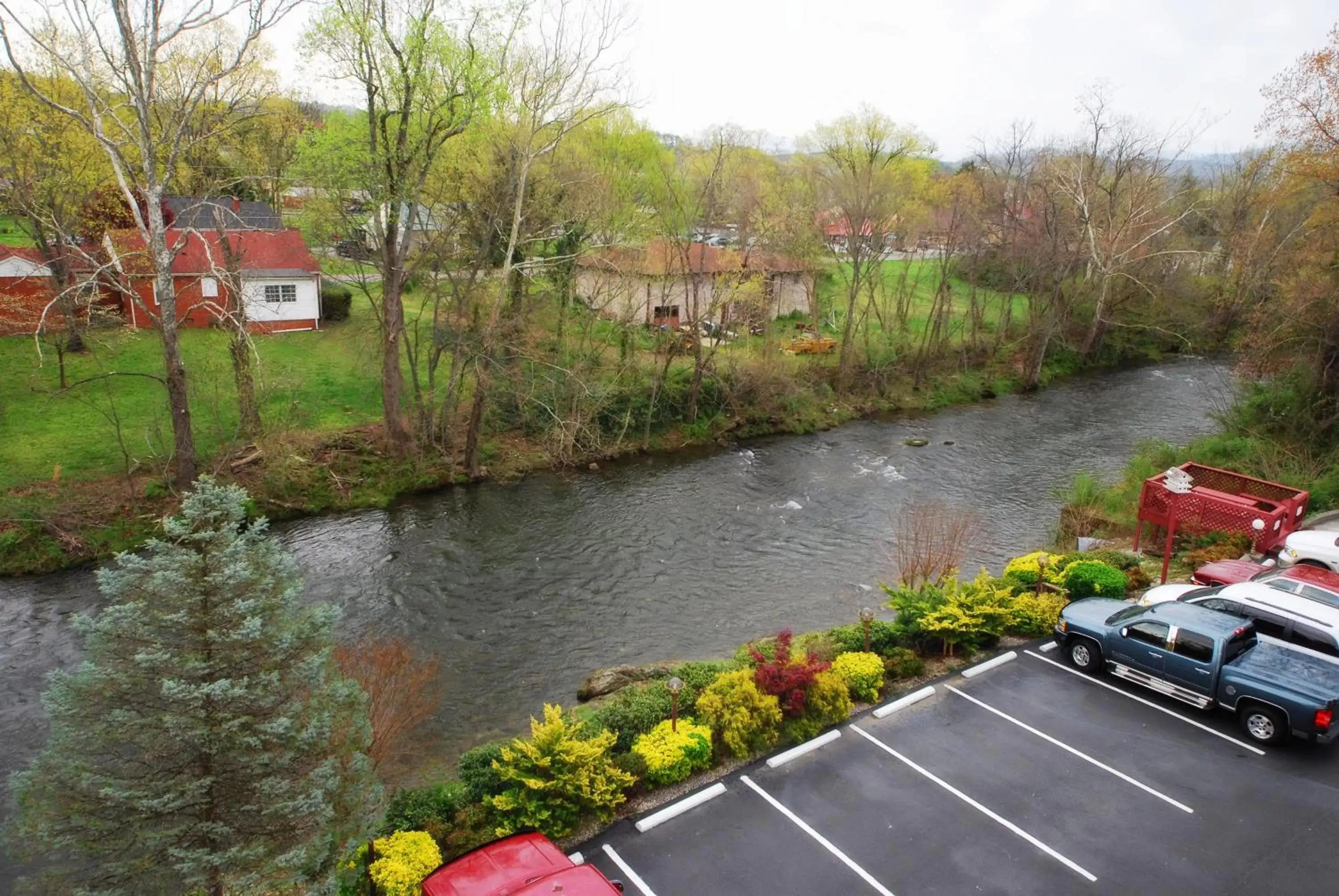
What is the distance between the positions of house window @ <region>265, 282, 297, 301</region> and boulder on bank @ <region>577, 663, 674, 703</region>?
29.6 m

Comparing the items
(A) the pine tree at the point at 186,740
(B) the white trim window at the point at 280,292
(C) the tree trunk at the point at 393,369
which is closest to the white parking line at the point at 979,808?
(A) the pine tree at the point at 186,740

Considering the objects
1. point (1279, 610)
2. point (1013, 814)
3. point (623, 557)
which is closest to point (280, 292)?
point (623, 557)

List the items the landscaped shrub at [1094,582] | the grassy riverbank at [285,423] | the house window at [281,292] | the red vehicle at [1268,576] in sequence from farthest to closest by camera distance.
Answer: the house window at [281,292]
the grassy riverbank at [285,423]
the landscaped shrub at [1094,582]
the red vehicle at [1268,576]

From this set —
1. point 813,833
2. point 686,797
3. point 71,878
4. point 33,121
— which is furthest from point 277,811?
point 33,121

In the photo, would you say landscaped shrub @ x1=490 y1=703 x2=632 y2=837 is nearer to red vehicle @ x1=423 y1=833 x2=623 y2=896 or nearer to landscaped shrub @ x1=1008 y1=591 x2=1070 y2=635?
red vehicle @ x1=423 y1=833 x2=623 y2=896

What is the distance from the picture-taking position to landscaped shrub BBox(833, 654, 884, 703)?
584 inches

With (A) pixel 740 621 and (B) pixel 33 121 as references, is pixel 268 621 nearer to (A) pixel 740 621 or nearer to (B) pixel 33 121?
(A) pixel 740 621

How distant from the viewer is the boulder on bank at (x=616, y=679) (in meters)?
17.0

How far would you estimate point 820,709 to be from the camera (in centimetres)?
1393

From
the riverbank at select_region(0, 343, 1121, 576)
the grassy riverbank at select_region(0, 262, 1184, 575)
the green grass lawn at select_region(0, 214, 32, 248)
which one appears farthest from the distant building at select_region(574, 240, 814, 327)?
the green grass lawn at select_region(0, 214, 32, 248)

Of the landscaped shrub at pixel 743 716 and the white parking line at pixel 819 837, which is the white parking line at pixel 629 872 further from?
the landscaped shrub at pixel 743 716

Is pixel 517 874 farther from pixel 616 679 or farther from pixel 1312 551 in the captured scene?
pixel 1312 551

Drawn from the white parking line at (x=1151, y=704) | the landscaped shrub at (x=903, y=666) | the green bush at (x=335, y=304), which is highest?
the green bush at (x=335, y=304)

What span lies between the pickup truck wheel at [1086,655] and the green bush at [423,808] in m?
11.5
